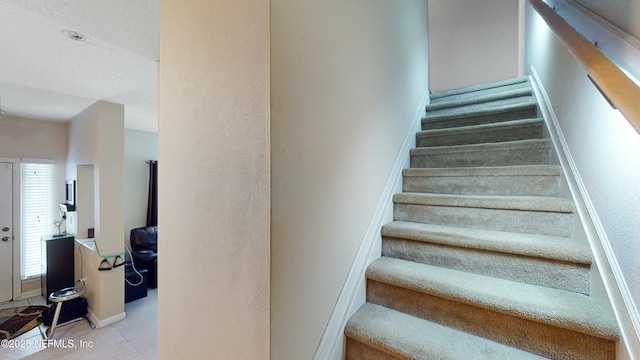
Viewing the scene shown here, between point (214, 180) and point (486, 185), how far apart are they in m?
1.63

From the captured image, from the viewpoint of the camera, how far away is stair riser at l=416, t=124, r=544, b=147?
73.5 inches

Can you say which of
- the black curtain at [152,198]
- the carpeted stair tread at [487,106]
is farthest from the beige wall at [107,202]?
the carpeted stair tread at [487,106]

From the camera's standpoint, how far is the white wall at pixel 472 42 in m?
3.45

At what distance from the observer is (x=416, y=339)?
1.07 metres

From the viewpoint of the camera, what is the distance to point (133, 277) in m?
3.86

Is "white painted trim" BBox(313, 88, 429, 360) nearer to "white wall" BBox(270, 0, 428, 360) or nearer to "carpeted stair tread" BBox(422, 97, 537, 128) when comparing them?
"white wall" BBox(270, 0, 428, 360)

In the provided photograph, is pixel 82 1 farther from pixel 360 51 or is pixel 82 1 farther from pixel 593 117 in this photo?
pixel 593 117

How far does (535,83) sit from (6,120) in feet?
21.5

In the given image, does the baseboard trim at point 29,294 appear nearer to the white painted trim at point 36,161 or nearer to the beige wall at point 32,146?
the beige wall at point 32,146

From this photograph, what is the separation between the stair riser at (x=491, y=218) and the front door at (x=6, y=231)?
5491 mm

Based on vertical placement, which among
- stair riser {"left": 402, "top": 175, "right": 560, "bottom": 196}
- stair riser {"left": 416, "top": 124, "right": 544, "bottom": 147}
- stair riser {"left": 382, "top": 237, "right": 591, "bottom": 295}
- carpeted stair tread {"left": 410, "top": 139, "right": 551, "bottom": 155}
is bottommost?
stair riser {"left": 382, "top": 237, "right": 591, "bottom": 295}

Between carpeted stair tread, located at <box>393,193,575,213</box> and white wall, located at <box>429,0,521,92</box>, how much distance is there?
9.03ft

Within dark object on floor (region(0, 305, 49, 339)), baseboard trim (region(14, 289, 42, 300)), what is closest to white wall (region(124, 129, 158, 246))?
baseboard trim (region(14, 289, 42, 300))

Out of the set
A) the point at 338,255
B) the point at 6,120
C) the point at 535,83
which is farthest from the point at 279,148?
the point at 6,120
